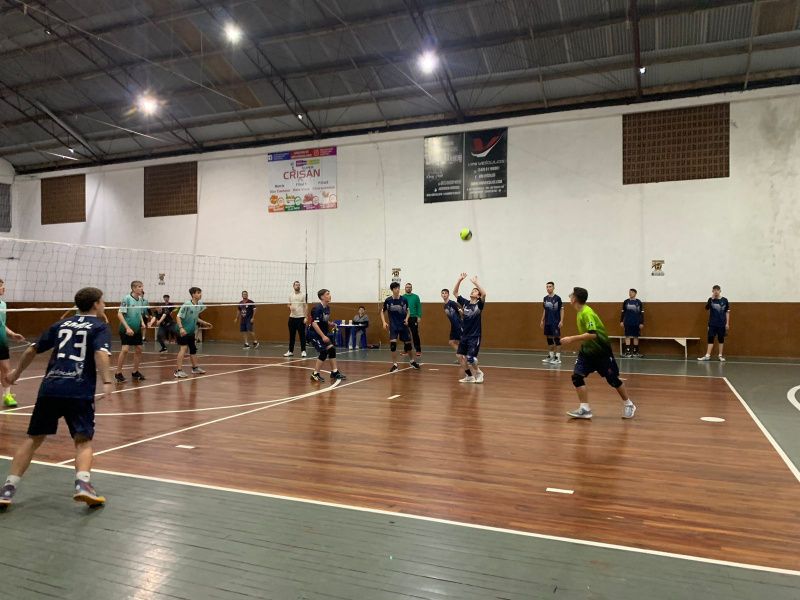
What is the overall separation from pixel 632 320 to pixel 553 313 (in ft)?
6.91

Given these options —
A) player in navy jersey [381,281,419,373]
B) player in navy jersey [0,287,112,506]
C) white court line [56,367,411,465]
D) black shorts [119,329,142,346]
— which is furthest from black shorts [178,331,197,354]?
player in navy jersey [0,287,112,506]

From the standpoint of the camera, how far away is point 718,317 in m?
11.9

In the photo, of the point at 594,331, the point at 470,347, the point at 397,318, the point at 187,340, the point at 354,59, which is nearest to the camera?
the point at 594,331

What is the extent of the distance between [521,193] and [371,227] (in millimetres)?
4288

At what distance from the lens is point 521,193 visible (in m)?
14.0

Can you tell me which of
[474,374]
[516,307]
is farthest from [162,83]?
[474,374]

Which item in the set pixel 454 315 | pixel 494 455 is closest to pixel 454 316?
pixel 454 315

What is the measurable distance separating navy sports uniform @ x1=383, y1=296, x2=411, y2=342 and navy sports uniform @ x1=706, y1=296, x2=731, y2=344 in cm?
668

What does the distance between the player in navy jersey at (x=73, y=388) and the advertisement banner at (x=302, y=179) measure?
12.7m

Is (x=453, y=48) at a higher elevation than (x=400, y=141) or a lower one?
higher

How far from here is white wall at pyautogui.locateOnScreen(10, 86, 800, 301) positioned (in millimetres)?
12031

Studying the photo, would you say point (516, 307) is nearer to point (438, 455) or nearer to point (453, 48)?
point (453, 48)

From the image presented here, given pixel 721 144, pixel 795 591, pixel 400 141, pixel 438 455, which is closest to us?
pixel 795 591

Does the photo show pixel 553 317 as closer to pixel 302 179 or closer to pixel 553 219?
pixel 553 219
